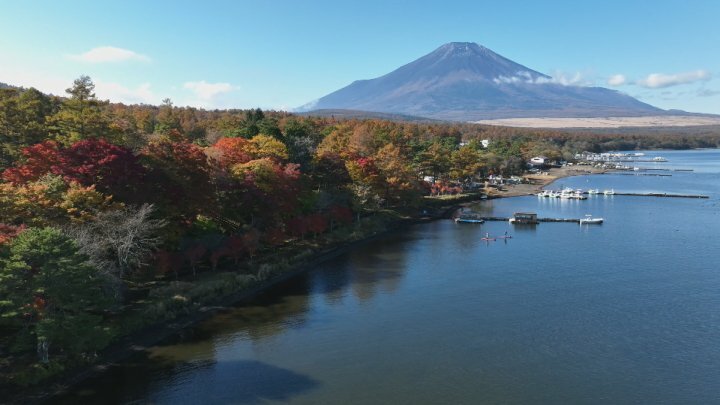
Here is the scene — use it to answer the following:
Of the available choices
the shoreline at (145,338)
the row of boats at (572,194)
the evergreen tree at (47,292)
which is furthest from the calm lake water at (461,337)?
the row of boats at (572,194)

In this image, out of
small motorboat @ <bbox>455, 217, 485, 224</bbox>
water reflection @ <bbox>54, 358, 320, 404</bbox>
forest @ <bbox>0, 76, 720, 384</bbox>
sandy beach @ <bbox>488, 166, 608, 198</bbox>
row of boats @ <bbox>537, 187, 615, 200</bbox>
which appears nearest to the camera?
water reflection @ <bbox>54, 358, 320, 404</bbox>

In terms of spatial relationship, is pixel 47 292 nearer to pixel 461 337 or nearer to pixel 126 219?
pixel 126 219

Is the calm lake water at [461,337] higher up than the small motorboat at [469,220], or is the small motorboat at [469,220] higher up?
the small motorboat at [469,220]

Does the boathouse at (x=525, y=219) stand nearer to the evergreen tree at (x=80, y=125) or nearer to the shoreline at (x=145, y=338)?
the shoreline at (x=145, y=338)

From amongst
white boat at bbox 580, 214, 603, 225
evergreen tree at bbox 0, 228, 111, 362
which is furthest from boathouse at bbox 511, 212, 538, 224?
evergreen tree at bbox 0, 228, 111, 362

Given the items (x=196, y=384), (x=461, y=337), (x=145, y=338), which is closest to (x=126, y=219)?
(x=145, y=338)

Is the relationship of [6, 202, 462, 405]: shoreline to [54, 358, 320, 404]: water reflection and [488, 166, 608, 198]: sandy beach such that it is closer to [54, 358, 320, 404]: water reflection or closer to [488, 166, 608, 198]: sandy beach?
[54, 358, 320, 404]: water reflection
